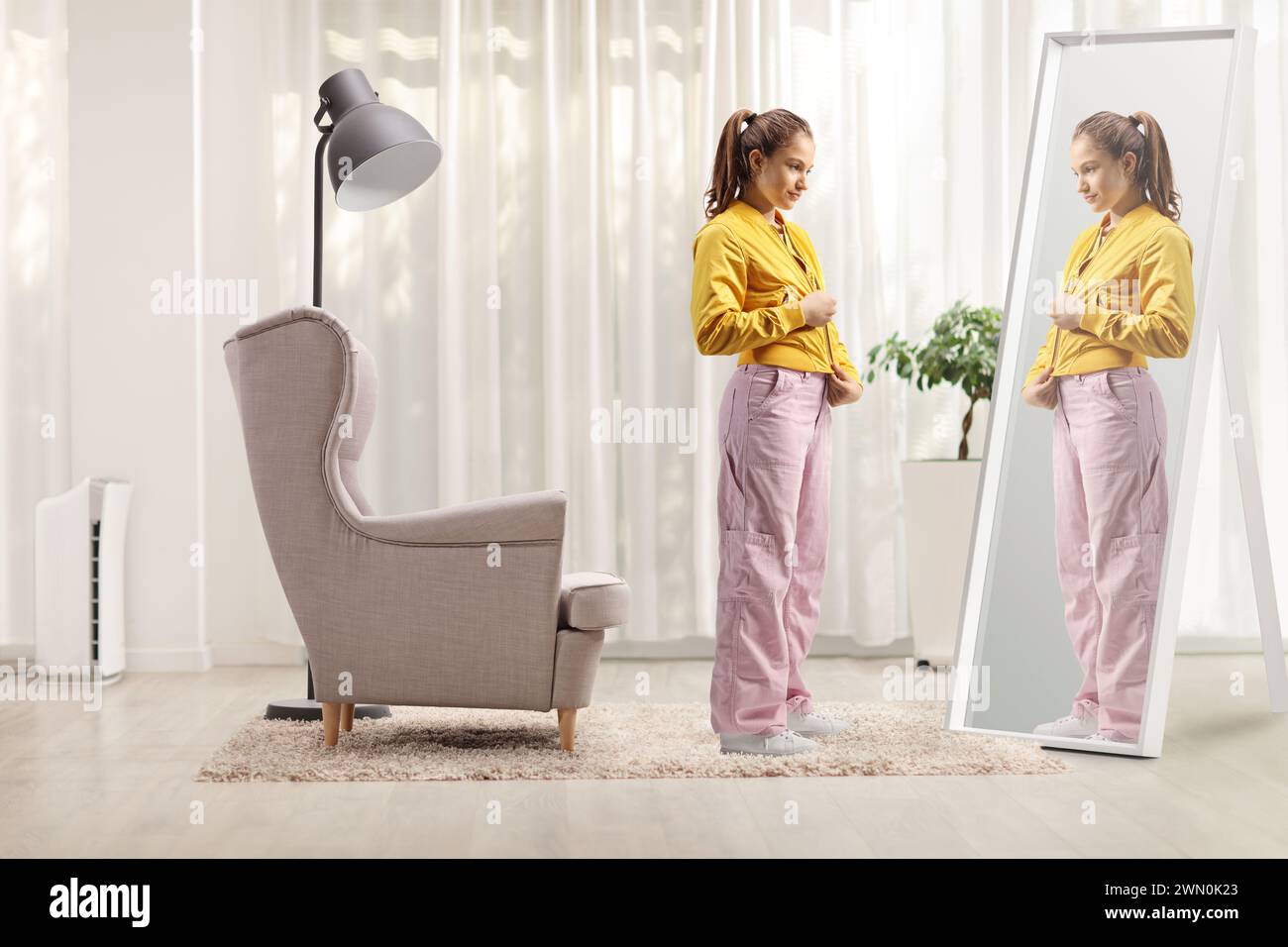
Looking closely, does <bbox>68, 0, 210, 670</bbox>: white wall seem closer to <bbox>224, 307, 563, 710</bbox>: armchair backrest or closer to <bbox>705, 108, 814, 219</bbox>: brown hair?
<bbox>224, 307, 563, 710</bbox>: armchair backrest

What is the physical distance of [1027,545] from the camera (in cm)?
276

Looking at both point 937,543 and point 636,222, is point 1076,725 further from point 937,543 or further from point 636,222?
point 636,222

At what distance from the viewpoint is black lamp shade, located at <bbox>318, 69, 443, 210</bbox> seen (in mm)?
2953

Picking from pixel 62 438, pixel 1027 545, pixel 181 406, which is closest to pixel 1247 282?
pixel 1027 545

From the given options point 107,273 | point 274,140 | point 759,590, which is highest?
point 274,140

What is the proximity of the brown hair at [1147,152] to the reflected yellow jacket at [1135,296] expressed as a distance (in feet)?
0.10

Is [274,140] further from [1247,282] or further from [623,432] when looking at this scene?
[1247,282]

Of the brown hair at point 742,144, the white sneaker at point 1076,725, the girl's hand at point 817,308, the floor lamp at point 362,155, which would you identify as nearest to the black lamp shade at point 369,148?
the floor lamp at point 362,155

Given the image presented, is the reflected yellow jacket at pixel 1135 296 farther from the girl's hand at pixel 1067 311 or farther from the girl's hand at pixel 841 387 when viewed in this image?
the girl's hand at pixel 841 387

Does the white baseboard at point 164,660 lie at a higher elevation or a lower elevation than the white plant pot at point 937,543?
lower

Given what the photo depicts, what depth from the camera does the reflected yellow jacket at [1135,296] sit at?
8.55 feet

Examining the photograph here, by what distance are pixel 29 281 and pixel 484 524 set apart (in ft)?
7.88
